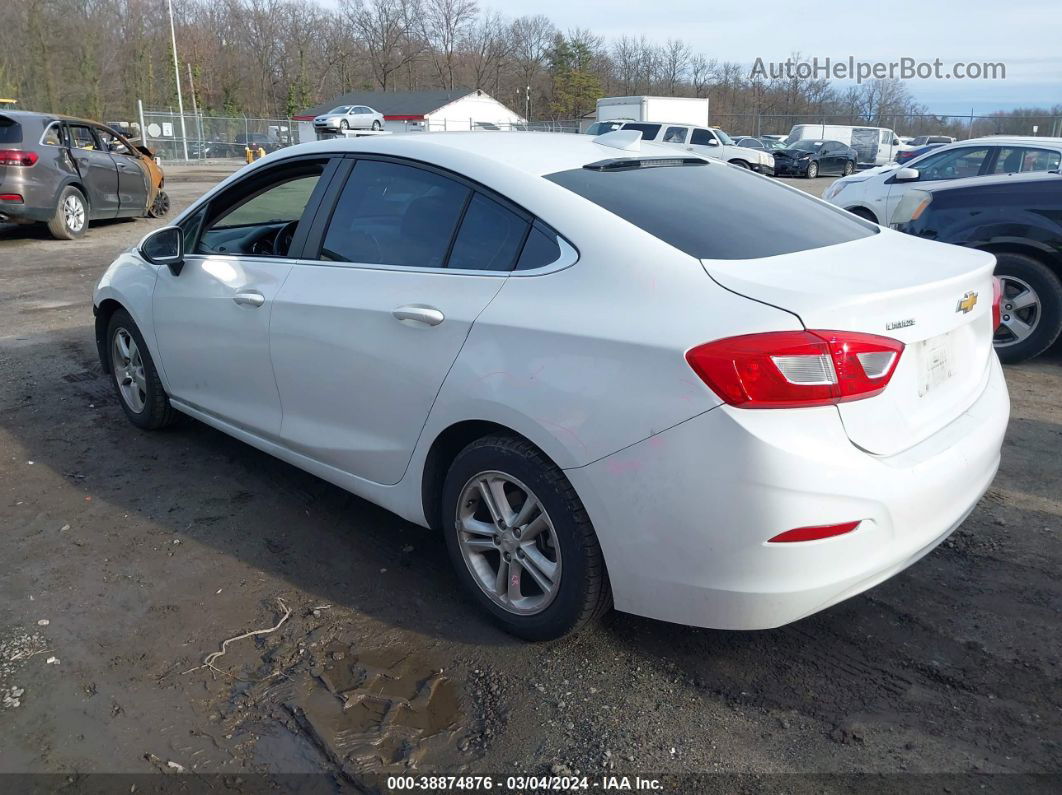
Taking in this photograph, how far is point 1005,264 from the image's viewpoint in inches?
240

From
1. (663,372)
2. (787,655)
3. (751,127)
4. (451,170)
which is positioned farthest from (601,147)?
(751,127)

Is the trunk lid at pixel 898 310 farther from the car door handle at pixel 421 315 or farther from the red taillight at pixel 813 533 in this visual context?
the car door handle at pixel 421 315

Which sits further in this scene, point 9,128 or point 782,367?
point 9,128

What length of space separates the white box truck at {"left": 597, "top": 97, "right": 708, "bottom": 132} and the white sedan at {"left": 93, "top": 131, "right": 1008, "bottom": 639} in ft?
121

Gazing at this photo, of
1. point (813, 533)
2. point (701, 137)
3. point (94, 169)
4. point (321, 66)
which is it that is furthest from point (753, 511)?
point (321, 66)

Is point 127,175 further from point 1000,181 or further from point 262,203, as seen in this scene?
point 1000,181

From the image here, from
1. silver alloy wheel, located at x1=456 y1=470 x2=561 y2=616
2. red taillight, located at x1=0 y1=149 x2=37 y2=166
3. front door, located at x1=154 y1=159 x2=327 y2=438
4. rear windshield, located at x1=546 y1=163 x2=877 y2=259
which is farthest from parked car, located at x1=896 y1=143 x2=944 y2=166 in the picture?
red taillight, located at x1=0 y1=149 x2=37 y2=166

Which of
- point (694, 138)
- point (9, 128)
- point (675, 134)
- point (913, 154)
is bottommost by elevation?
point (913, 154)

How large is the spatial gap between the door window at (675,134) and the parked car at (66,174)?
18.1 meters

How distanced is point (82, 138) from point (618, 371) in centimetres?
1314

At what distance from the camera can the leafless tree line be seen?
44.8 m

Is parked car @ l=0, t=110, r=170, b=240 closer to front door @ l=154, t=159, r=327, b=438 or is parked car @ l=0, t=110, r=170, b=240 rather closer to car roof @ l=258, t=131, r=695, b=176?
front door @ l=154, t=159, r=327, b=438

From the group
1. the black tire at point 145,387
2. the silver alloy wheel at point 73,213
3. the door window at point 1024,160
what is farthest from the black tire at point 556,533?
the silver alloy wheel at point 73,213

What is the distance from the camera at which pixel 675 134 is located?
2830cm
